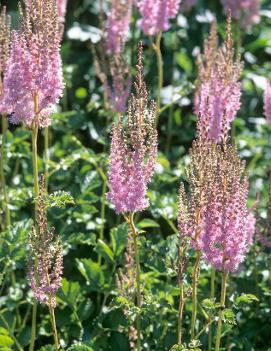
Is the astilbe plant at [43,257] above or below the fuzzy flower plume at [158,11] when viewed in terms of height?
below

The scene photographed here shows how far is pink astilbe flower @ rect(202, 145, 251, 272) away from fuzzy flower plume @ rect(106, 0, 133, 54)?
7.78 feet

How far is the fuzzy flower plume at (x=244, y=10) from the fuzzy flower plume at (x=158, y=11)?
1965 millimetres

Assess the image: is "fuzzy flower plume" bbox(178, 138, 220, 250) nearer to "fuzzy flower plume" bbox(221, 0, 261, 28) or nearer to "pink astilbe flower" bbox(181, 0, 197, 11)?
"fuzzy flower plume" bbox(221, 0, 261, 28)

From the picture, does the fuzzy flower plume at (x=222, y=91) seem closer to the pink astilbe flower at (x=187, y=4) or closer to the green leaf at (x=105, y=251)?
the green leaf at (x=105, y=251)

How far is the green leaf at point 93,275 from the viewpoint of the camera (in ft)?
15.4

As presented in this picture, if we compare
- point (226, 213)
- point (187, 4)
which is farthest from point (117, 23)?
point (226, 213)

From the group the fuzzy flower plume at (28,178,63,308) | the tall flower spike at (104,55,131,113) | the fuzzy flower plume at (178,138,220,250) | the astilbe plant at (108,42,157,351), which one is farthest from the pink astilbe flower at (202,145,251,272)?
the tall flower spike at (104,55,131,113)

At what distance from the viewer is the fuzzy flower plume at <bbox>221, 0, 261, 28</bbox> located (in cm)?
700

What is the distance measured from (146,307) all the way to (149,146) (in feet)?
2.65

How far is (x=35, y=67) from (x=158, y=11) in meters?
1.61

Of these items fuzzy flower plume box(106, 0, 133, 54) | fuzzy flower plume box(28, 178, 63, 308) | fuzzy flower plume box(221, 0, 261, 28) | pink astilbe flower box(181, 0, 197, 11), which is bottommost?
fuzzy flower plume box(28, 178, 63, 308)

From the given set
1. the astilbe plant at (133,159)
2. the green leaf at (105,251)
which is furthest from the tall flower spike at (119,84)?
the astilbe plant at (133,159)

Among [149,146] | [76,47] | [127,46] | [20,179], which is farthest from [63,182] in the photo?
[76,47]

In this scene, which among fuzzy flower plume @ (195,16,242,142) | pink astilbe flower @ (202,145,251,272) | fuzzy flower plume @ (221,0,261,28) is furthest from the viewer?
fuzzy flower plume @ (221,0,261,28)
